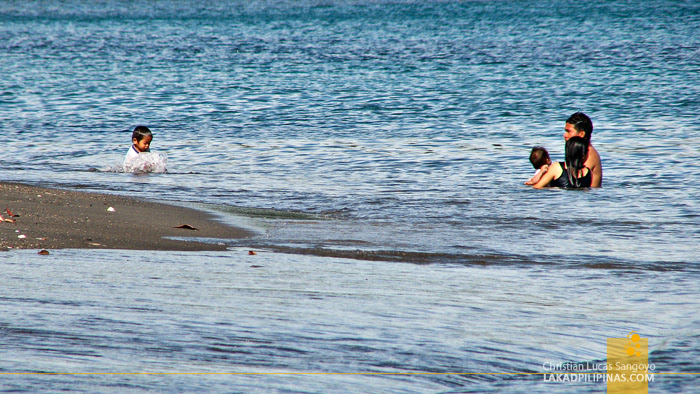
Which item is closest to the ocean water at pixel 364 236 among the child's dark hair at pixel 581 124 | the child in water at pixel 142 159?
the child in water at pixel 142 159

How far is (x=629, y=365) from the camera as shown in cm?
406

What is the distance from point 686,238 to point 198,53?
3389 cm

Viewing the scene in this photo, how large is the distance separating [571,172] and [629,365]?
22.6ft

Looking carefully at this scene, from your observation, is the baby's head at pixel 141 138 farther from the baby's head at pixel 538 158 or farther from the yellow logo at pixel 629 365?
the yellow logo at pixel 629 365

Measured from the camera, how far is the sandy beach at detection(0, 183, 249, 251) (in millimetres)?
6223

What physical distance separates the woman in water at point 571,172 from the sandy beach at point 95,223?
475 centimetres

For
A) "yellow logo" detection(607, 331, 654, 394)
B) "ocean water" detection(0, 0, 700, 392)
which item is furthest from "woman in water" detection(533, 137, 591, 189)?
"yellow logo" detection(607, 331, 654, 394)

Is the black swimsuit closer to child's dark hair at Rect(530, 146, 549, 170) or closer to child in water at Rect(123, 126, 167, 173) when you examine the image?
child's dark hair at Rect(530, 146, 549, 170)

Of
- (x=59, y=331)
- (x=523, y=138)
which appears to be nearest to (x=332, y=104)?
(x=523, y=138)

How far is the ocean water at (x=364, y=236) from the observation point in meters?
3.96

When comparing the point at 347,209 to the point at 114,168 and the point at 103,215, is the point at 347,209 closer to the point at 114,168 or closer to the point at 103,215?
the point at 103,215

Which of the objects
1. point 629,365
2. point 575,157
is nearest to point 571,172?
point 575,157

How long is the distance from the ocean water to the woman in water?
18.6 inches

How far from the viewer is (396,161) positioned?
1334 centimetres
